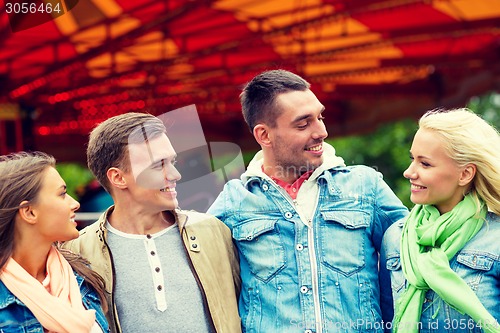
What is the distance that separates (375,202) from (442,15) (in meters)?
4.19

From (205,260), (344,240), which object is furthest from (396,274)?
(205,260)

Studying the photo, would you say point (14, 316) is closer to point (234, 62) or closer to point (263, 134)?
point (263, 134)

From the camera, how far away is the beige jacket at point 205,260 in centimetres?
206

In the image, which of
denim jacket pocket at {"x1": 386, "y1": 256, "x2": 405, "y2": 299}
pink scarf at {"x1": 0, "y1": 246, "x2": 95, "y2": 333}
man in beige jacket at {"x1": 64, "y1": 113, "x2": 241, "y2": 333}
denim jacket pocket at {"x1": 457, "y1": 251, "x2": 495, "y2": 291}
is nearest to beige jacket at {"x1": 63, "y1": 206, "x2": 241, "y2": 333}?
man in beige jacket at {"x1": 64, "y1": 113, "x2": 241, "y2": 333}

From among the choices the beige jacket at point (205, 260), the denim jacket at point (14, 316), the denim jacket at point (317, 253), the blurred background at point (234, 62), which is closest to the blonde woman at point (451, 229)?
the denim jacket at point (317, 253)

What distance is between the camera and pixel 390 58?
675 centimetres

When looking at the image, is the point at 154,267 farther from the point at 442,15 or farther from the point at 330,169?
the point at 442,15

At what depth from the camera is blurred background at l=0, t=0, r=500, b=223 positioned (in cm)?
558

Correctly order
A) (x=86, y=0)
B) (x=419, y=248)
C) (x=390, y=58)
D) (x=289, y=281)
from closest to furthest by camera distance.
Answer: (x=419, y=248) → (x=289, y=281) → (x=86, y=0) → (x=390, y=58)

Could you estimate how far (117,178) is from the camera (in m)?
2.21

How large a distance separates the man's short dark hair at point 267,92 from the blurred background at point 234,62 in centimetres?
161

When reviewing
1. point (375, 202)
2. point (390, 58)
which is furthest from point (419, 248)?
point (390, 58)

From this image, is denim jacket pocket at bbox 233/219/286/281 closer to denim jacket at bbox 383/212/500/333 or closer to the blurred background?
denim jacket at bbox 383/212/500/333

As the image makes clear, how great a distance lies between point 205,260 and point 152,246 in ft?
0.53
